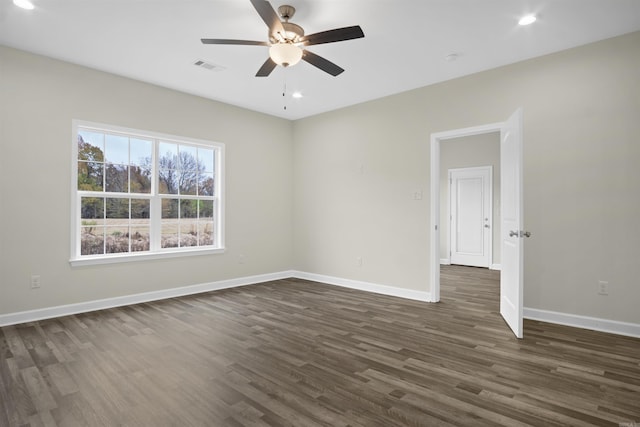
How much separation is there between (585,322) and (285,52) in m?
3.91

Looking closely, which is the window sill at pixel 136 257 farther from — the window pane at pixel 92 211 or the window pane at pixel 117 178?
the window pane at pixel 117 178

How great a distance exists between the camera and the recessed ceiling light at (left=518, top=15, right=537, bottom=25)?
297 cm

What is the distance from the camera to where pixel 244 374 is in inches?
96.9

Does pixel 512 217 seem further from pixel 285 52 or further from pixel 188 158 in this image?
pixel 188 158

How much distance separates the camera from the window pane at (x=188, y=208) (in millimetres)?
5012

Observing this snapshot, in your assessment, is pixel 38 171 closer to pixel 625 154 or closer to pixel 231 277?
pixel 231 277

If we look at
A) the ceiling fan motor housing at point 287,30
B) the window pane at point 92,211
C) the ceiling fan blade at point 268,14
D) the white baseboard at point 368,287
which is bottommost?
the white baseboard at point 368,287

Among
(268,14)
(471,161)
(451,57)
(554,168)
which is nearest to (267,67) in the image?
(268,14)

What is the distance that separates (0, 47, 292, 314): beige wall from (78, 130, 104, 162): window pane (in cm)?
18

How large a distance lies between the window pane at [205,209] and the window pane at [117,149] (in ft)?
3.86

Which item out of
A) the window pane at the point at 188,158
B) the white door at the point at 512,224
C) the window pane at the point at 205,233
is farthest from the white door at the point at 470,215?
the window pane at the point at 188,158

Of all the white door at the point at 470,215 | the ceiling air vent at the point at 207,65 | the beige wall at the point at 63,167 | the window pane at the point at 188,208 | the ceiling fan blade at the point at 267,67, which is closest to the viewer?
the ceiling fan blade at the point at 267,67

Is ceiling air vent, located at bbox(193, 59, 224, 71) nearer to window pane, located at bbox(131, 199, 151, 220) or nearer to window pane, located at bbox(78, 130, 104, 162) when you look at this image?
window pane, located at bbox(78, 130, 104, 162)

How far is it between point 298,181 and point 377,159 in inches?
68.1
